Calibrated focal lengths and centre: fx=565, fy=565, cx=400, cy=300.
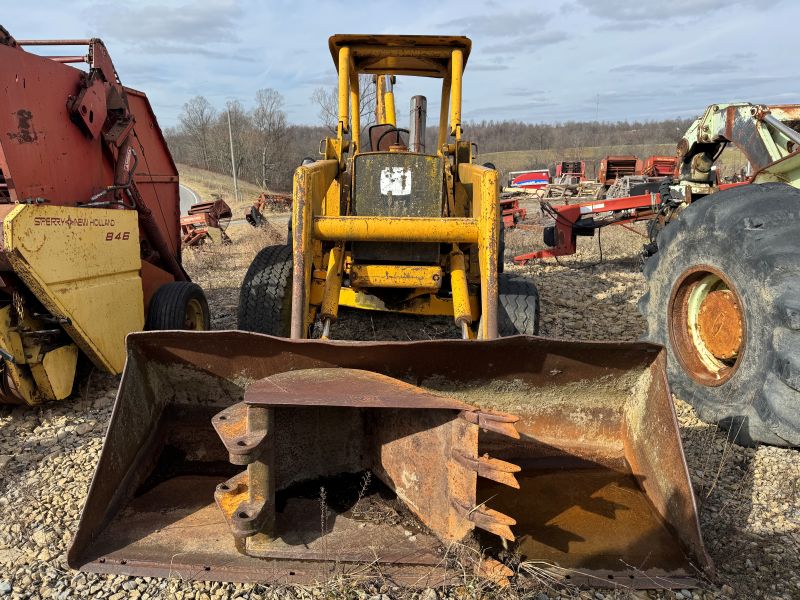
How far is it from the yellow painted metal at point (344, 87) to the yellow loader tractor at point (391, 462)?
1.33 m

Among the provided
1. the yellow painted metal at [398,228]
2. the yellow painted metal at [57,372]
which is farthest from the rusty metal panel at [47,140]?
the yellow painted metal at [398,228]

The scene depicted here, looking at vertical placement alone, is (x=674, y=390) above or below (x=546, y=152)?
below

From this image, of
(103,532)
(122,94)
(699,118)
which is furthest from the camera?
(699,118)

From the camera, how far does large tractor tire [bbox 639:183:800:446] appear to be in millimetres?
2924

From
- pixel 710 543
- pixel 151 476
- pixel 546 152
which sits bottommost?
pixel 710 543

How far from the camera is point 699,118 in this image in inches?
204

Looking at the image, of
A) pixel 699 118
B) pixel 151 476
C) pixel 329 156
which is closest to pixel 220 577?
pixel 151 476

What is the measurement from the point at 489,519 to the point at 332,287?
2.05 metres

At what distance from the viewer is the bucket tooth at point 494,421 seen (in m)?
2.12

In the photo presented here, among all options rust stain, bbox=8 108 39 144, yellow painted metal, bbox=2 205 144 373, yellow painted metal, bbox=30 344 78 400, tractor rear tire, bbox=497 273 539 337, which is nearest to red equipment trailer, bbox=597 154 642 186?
tractor rear tire, bbox=497 273 539 337

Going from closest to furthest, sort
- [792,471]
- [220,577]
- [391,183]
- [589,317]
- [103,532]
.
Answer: [220,577] → [103,532] → [792,471] → [391,183] → [589,317]

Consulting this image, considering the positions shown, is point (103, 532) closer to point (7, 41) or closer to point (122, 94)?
point (7, 41)

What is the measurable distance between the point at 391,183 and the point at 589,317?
118 inches

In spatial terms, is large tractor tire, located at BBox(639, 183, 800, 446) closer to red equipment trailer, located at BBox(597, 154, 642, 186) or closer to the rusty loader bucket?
the rusty loader bucket
